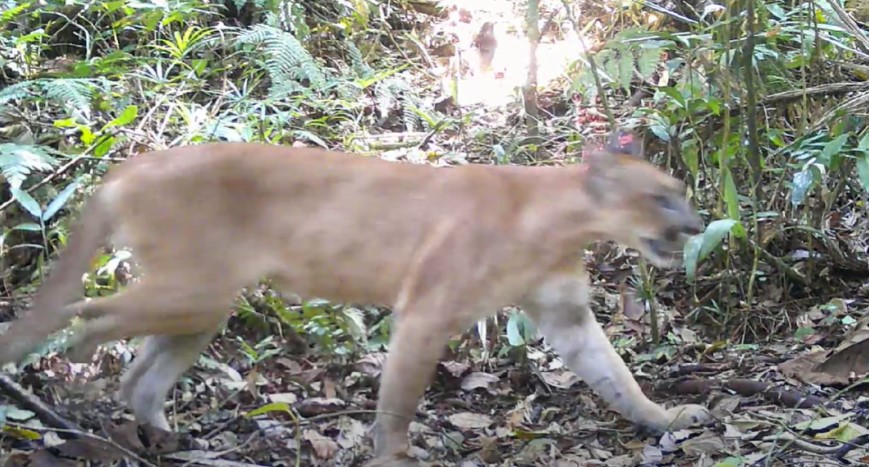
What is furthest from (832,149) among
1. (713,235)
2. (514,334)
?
(514,334)

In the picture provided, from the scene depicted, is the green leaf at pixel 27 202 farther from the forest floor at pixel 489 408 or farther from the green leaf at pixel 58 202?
the forest floor at pixel 489 408

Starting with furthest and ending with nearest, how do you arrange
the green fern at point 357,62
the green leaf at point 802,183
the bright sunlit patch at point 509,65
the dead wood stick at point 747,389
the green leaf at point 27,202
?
the bright sunlit patch at point 509,65 → the green fern at point 357,62 → the green leaf at point 802,183 → the green leaf at point 27,202 → the dead wood stick at point 747,389

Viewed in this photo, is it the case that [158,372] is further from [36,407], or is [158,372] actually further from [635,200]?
[635,200]

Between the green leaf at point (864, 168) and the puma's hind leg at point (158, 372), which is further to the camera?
the green leaf at point (864, 168)

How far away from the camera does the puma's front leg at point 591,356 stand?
4.38m

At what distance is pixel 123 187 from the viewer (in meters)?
3.86

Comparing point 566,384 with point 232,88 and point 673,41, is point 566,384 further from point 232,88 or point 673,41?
point 232,88

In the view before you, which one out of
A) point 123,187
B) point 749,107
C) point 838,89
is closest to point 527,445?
point 123,187

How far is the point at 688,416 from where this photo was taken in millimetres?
4414

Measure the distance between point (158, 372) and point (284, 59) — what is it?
3840 millimetres

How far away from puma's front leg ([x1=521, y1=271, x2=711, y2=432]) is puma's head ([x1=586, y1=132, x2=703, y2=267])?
0.97ft

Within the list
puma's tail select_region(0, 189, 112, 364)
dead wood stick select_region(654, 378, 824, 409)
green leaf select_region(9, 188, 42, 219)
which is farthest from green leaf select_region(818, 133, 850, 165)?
green leaf select_region(9, 188, 42, 219)

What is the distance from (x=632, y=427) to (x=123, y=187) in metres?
2.36

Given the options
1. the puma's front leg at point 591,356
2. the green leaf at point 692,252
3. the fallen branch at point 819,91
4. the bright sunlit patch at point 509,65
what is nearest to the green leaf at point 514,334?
the puma's front leg at point 591,356
